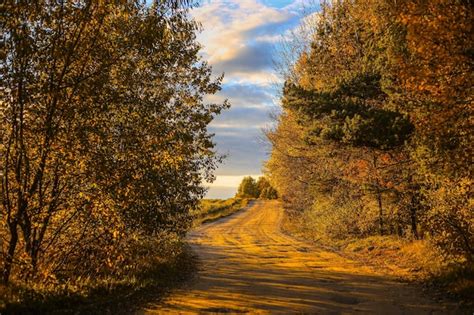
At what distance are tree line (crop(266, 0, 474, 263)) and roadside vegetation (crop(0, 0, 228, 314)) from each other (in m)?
7.11

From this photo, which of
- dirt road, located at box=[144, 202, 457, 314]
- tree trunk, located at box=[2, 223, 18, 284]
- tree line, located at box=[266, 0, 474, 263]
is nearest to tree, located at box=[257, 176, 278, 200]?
tree line, located at box=[266, 0, 474, 263]

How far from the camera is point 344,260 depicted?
16.4 m

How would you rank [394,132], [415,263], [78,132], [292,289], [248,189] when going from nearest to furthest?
[78,132] < [292,289] < [415,263] < [394,132] < [248,189]

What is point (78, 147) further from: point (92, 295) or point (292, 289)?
point (292, 289)

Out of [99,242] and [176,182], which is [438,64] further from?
[99,242]

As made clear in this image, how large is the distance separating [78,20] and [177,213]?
22.9 feet

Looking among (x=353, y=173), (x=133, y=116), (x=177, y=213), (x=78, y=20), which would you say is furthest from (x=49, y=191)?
(x=353, y=173)

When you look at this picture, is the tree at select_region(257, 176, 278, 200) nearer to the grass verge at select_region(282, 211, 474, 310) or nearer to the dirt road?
the grass verge at select_region(282, 211, 474, 310)

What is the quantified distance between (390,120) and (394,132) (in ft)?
1.49

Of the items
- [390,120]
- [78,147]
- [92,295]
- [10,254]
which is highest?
[390,120]

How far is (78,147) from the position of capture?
30.0 feet

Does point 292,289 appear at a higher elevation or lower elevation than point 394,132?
lower

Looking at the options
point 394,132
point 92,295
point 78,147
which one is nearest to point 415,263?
point 394,132

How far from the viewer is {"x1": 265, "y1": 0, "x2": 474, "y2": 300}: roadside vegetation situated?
39.8ft
